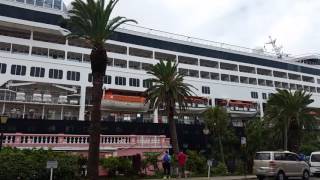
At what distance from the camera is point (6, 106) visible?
44.2 m

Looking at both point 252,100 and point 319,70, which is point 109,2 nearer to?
point 252,100

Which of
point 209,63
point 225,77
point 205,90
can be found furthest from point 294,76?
point 205,90

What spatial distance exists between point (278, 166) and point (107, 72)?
1242 inches

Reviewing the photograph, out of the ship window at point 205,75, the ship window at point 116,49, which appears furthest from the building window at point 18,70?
the ship window at point 205,75

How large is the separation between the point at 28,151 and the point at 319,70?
70.9 meters

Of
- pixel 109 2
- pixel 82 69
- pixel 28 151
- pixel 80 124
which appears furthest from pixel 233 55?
pixel 28 151

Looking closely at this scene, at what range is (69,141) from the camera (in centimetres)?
2845

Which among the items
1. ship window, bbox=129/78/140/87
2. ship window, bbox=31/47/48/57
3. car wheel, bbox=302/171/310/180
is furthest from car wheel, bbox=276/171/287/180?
ship window, bbox=31/47/48/57

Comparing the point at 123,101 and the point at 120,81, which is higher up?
the point at 120,81

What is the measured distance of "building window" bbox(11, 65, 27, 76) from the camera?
44000 millimetres

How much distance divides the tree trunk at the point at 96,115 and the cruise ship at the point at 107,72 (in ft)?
55.1

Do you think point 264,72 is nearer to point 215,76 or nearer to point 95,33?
point 215,76

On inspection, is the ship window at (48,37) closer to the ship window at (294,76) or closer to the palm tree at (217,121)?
the palm tree at (217,121)

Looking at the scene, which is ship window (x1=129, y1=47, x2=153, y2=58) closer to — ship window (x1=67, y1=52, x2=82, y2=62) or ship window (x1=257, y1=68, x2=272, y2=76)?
ship window (x1=67, y1=52, x2=82, y2=62)
